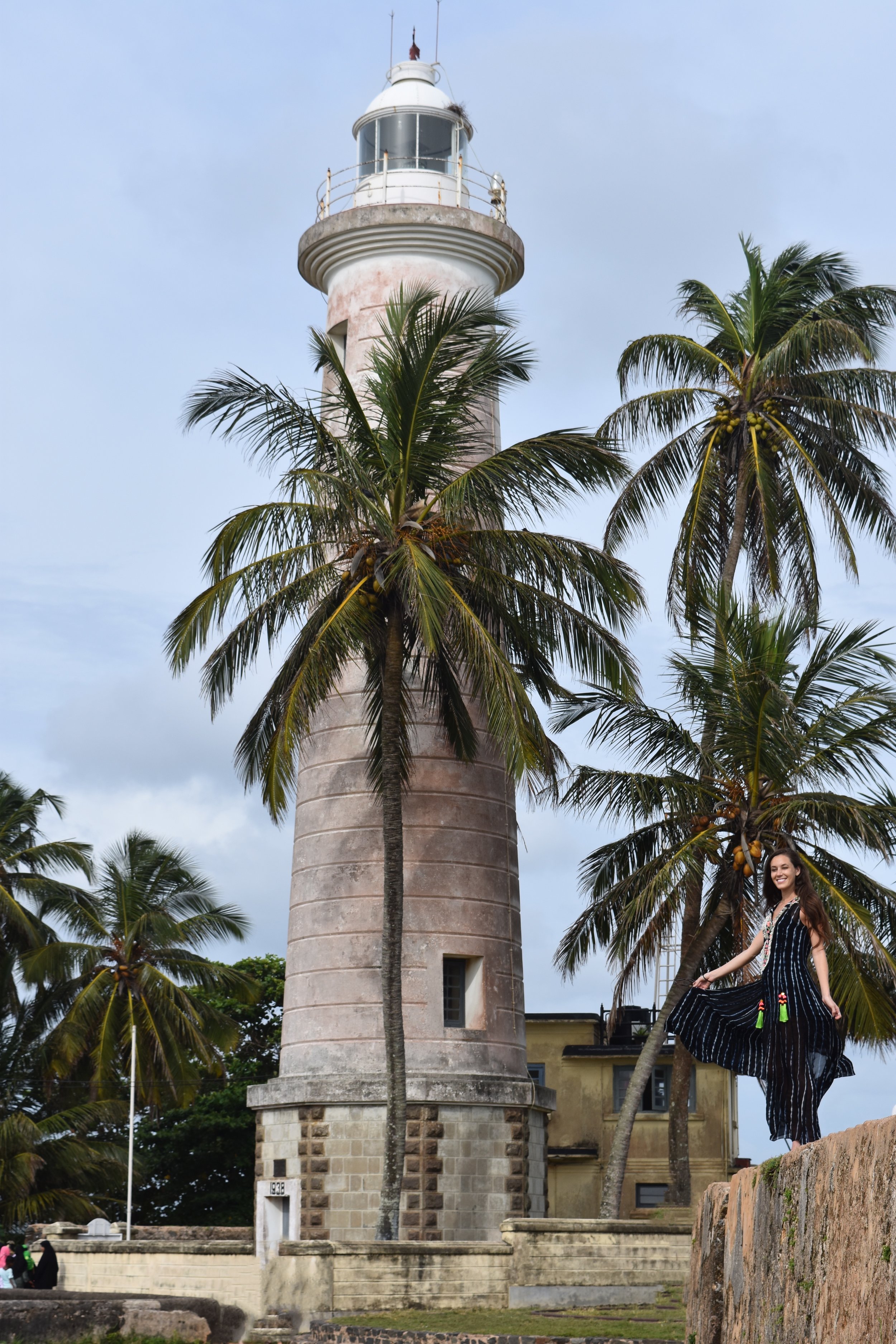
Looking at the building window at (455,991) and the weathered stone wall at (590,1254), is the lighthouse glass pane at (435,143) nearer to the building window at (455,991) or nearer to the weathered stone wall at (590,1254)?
Result: the building window at (455,991)

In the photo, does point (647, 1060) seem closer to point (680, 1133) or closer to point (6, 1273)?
point (680, 1133)

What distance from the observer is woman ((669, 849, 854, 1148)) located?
8633 millimetres

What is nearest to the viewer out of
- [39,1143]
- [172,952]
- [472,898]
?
[472,898]

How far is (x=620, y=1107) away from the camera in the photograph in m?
46.5

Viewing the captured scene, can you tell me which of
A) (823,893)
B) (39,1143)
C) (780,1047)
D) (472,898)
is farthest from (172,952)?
(780,1047)

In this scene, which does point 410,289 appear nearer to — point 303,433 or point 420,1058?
point 303,433

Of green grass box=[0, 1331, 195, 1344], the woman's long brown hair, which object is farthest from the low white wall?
the woman's long brown hair

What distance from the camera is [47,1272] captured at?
78.2ft

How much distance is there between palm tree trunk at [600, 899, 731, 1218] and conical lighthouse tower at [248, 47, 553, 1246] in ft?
5.63

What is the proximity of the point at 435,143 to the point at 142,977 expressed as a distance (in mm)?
20131

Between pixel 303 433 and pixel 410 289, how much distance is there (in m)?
4.84

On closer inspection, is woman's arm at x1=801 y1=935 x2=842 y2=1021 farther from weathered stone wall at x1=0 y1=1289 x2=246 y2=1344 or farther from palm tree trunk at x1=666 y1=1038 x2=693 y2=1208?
palm tree trunk at x1=666 y1=1038 x2=693 y2=1208

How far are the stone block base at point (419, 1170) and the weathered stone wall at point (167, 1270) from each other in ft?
4.84

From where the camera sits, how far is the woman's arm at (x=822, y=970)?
8.52 meters
